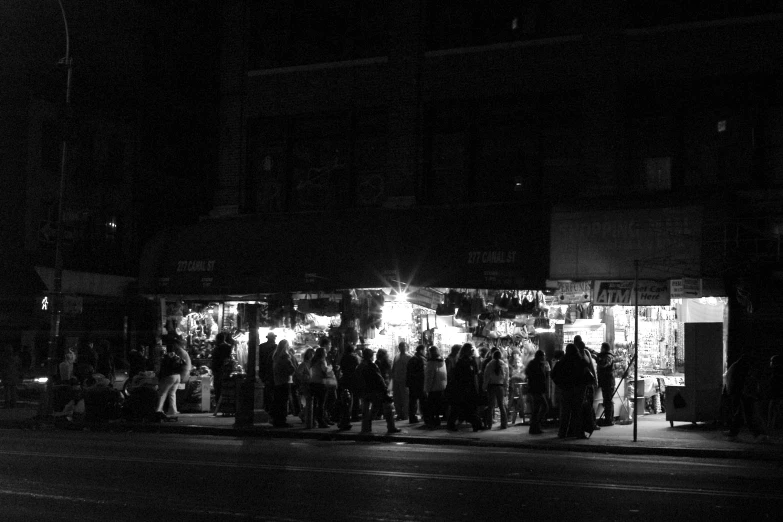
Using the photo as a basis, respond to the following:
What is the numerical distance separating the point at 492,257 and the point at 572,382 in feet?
14.6

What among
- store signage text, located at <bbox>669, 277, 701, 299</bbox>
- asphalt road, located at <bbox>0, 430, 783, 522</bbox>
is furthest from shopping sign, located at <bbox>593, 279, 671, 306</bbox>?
asphalt road, located at <bbox>0, 430, 783, 522</bbox>

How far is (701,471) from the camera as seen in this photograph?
1355 cm

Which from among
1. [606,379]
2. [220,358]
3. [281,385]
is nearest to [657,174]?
[606,379]

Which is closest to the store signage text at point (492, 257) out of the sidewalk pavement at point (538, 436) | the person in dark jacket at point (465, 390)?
the person in dark jacket at point (465, 390)

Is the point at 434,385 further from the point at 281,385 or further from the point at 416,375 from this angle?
the point at 281,385

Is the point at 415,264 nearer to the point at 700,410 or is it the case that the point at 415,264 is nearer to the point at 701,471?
the point at 700,410

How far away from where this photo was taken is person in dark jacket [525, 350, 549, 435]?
66.0 feet

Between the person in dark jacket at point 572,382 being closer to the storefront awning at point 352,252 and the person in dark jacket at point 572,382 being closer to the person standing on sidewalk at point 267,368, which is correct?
the storefront awning at point 352,252

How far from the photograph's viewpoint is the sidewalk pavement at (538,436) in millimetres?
17391

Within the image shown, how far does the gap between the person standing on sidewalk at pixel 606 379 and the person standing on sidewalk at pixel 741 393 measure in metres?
2.56

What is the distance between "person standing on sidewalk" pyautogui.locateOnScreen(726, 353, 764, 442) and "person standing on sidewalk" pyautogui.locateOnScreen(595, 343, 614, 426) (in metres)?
2.56

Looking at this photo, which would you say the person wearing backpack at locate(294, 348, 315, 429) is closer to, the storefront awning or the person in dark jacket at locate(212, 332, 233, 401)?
the storefront awning

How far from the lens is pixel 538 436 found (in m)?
19.7

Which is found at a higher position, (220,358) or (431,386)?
(220,358)
